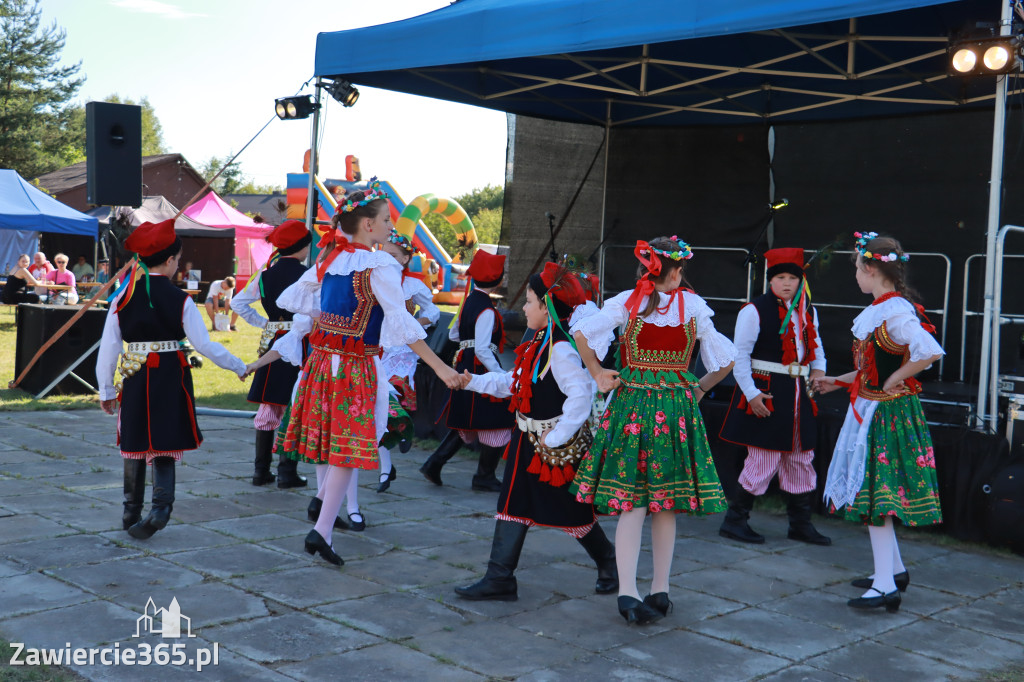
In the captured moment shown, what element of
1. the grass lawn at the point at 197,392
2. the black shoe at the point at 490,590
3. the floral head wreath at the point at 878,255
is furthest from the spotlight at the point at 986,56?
the grass lawn at the point at 197,392

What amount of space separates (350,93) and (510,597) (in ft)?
16.8

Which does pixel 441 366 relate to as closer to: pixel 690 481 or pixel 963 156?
pixel 690 481

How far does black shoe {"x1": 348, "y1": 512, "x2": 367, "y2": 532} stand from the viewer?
5.04m

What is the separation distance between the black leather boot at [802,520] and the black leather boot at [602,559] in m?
Answer: 1.69

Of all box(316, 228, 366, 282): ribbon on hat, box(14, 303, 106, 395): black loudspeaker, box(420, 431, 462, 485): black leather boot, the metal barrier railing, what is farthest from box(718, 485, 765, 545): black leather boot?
box(14, 303, 106, 395): black loudspeaker

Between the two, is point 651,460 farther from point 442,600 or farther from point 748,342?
point 748,342

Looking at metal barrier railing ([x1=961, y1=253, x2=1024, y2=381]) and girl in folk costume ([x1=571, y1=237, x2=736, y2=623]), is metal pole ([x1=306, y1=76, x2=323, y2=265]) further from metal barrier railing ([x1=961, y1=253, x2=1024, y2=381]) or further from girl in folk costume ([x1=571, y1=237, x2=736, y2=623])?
metal barrier railing ([x1=961, y1=253, x2=1024, y2=381])

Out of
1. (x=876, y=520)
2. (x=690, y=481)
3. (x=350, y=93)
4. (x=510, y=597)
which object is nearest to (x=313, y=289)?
(x=510, y=597)

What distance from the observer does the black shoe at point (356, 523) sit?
5.04m

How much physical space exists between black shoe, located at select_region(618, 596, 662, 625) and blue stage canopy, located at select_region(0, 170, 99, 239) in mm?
16359

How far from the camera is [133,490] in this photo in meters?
4.71

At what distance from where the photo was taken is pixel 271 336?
592cm

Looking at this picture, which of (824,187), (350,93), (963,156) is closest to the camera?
(350,93)

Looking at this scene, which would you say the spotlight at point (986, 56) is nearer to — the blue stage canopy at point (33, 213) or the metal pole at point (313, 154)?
the metal pole at point (313, 154)
